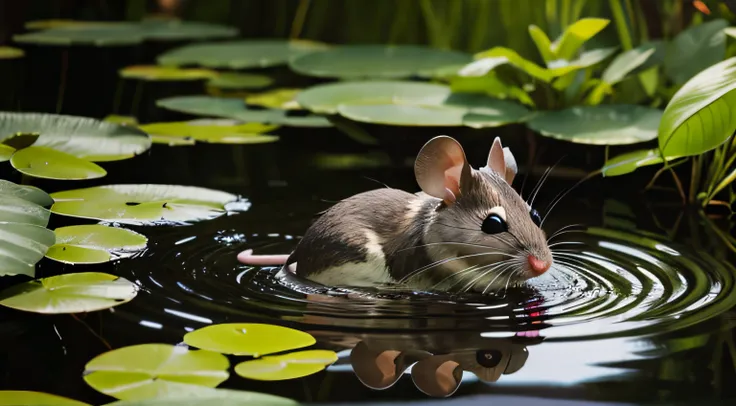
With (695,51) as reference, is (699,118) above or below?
below

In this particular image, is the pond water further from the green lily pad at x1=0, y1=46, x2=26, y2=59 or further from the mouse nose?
the green lily pad at x1=0, y1=46, x2=26, y2=59

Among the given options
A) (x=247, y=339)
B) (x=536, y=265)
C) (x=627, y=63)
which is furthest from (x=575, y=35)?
(x=247, y=339)

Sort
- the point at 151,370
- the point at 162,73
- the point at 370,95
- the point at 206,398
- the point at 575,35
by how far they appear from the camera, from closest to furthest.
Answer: the point at 206,398 < the point at 151,370 < the point at 575,35 < the point at 370,95 < the point at 162,73

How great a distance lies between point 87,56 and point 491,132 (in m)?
3.95

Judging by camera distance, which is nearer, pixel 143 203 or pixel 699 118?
pixel 699 118

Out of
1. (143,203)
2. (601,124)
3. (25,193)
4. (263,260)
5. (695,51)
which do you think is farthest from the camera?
(695,51)

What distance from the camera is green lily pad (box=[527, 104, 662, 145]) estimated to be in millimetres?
5191

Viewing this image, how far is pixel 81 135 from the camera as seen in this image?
5.31 meters

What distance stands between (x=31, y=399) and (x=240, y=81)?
5111 millimetres

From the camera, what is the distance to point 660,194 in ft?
17.0

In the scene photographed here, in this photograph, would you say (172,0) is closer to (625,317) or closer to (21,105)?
(21,105)

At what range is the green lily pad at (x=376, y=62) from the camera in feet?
23.4

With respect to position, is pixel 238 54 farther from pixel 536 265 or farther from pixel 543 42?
pixel 536 265

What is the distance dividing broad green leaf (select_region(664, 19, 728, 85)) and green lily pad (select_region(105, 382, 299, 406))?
374 cm
